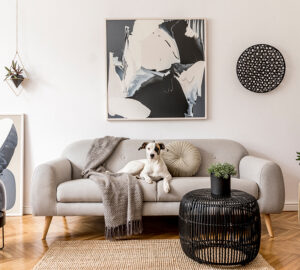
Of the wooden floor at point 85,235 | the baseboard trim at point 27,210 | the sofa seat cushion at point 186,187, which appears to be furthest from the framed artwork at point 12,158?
the sofa seat cushion at point 186,187

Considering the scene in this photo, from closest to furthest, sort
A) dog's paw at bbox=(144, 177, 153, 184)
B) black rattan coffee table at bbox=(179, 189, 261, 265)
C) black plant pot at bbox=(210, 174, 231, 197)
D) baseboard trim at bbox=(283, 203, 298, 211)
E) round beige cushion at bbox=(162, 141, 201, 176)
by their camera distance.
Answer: black rattan coffee table at bbox=(179, 189, 261, 265) < black plant pot at bbox=(210, 174, 231, 197) < dog's paw at bbox=(144, 177, 153, 184) < round beige cushion at bbox=(162, 141, 201, 176) < baseboard trim at bbox=(283, 203, 298, 211)

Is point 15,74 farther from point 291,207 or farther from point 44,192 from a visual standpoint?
point 291,207

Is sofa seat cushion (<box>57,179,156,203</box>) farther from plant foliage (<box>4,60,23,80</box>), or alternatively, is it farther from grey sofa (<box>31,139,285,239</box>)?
plant foliage (<box>4,60,23,80</box>)

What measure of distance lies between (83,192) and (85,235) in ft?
1.51

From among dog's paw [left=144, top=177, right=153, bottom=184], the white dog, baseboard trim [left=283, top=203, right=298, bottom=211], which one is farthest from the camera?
baseboard trim [left=283, top=203, right=298, bottom=211]

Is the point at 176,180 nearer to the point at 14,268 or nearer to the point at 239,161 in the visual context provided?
the point at 239,161

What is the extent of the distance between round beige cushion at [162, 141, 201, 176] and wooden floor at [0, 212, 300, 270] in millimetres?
558

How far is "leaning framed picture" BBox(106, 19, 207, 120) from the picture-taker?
11.4 ft

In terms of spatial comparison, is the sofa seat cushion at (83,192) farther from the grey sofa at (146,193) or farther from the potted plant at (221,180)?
the potted plant at (221,180)

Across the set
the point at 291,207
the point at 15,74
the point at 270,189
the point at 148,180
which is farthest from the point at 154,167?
the point at 15,74

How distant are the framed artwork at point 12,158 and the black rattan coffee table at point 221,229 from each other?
7.06ft

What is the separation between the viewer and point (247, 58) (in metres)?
3.46

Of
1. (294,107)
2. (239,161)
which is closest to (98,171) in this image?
(239,161)

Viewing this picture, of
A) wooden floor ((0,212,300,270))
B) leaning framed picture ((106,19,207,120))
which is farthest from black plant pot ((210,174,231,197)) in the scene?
leaning framed picture ((106,19,207,120))
